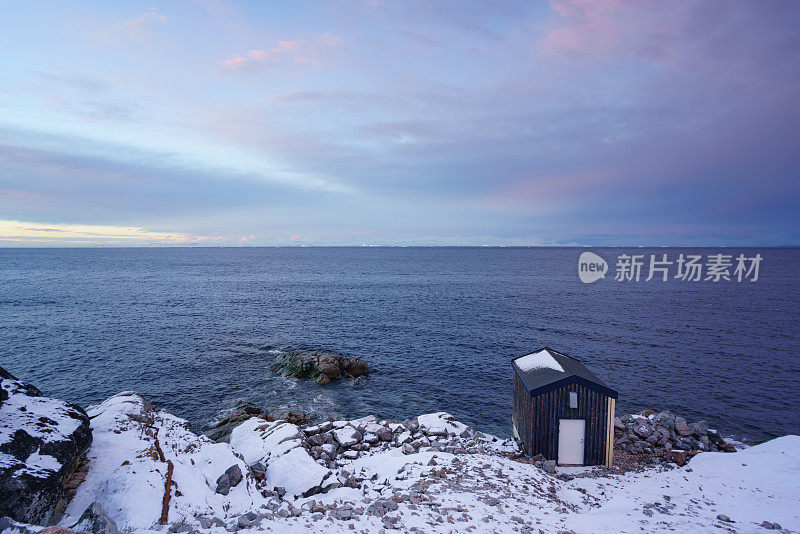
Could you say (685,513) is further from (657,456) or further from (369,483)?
(369,483)

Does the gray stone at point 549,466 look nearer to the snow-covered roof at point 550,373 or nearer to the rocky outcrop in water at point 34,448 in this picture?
the snow-covered roof at point 550,373

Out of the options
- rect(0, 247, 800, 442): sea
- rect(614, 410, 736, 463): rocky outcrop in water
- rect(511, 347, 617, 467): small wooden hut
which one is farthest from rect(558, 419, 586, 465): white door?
rect(0, 247, 800, 442): sea

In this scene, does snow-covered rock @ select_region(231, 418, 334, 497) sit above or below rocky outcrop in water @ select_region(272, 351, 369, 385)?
above

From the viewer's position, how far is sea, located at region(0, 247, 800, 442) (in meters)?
32.2

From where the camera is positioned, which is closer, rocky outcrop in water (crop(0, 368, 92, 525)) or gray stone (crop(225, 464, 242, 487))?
rocky outcrop in water (crop(0, 368, 92, 525))

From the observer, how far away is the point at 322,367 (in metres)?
38.2

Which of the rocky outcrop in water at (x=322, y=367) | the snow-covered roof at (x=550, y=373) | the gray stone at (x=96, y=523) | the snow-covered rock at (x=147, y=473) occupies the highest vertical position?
the snow-covered roof at (x=550, y=373)

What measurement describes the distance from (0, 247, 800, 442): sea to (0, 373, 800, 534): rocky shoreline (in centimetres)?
835

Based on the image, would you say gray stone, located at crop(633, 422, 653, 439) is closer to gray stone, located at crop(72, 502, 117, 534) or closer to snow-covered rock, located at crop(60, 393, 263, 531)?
snow-covered rock, located at crop(60, 393, 263, 531)

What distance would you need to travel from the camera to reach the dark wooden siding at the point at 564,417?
19.0 metres

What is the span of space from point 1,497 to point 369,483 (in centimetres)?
1274

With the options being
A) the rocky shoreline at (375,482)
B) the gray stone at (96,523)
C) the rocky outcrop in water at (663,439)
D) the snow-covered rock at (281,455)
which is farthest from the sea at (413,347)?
the gray stone at (96,523)

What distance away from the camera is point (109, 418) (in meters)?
17.6

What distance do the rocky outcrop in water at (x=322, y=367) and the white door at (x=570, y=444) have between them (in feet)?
75.6
